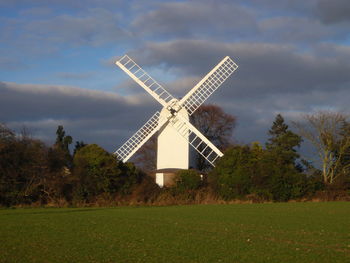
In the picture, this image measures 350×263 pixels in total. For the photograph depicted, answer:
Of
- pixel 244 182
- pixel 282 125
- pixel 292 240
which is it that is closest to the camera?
pixel 292 240

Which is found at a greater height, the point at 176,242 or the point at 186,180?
the point at 186,180

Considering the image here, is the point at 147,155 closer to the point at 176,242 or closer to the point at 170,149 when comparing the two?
the point at 170,149

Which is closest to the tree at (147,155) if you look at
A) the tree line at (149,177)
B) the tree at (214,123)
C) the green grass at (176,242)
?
the tree at (214,123)

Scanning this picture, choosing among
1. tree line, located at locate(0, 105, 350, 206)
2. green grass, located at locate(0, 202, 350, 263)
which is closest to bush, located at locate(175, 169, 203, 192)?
tree line, located at locate(0, 105, 350, 206)

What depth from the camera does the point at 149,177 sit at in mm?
39906

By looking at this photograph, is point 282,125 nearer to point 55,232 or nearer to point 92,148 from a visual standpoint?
point 92,148

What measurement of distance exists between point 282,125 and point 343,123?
12294mm

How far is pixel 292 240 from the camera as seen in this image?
45.5ft

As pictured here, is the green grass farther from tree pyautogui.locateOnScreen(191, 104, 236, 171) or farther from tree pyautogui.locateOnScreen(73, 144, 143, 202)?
tree pyautogui.locateOnScreen(191, 104, 236, 171)

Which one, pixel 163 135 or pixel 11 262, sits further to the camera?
pixel 163 135

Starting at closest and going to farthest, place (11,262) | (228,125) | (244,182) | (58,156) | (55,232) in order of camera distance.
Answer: (11,262)
(55,232)
(58,156)
(244,182)
(228,125)

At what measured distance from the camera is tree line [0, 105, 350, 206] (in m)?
35.0

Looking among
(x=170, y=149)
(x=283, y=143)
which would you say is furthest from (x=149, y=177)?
(x=283, y=143)

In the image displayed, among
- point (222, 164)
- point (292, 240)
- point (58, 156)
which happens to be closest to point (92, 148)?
point (58, 156)
